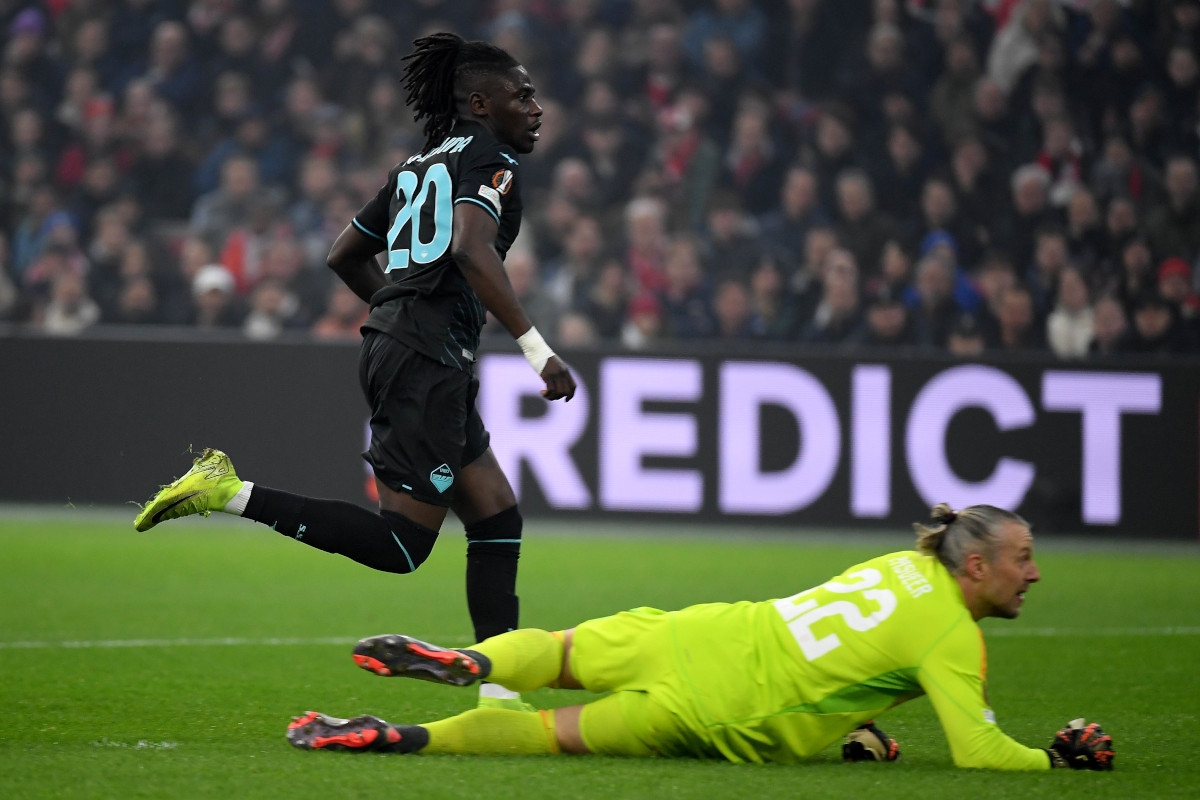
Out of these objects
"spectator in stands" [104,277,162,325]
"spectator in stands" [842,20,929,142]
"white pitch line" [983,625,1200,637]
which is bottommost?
"white pitch line" [983,625,1200,637]

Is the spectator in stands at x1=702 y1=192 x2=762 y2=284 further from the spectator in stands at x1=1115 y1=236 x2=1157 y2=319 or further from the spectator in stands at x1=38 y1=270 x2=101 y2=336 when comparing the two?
the spectator in stands at x1=38 y1=270 x2=101 y2=336

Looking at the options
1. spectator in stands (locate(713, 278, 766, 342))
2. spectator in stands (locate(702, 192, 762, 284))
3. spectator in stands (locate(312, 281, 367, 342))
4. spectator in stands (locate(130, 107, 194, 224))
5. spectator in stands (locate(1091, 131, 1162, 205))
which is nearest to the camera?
spectator in stands (locate(713, 278, 766, 342))

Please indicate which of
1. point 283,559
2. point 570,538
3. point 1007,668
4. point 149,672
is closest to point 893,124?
point 570,538

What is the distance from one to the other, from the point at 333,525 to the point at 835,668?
1421 millimetres

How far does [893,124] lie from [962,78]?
2.46 ft

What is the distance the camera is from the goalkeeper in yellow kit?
3588 mm

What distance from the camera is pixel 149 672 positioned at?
210 inches

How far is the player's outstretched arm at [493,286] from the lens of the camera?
409cm

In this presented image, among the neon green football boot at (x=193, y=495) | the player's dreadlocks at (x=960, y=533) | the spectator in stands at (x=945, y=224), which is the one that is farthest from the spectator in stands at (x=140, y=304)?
the player's dreadlocks at (x=960, y=533)

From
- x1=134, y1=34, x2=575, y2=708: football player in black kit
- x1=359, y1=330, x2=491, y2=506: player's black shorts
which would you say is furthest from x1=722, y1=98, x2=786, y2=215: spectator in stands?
x1=359, y1=330, x2=491, y2=506: player's black shorts

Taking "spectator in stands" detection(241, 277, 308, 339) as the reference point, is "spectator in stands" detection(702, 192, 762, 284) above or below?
above

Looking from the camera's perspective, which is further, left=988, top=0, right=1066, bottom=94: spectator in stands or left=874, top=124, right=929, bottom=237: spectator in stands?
left=988, top=0, right=1066, bottom=94: spectator in stands

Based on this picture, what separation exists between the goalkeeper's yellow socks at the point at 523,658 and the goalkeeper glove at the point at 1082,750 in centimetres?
127

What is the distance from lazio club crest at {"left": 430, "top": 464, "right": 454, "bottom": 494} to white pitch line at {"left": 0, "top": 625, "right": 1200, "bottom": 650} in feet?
6.72
